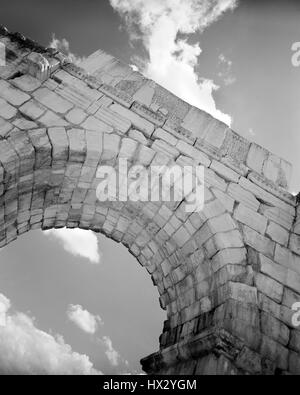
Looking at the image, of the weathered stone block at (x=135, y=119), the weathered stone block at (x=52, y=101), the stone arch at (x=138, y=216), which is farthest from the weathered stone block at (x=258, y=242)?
the weathered stone block at (x=52, y=101)

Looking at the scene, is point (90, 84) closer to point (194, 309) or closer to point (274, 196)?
point (274, 196)

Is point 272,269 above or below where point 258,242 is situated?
below

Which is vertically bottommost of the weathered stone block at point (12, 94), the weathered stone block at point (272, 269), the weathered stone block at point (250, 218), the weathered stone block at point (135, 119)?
the weathered stone block at point (272, 269)

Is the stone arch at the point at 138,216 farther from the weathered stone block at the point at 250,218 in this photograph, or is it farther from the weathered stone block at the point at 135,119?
the weathered stone block at the point at 135,119

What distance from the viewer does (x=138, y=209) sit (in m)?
4.03

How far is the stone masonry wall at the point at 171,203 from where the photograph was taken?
3028mm

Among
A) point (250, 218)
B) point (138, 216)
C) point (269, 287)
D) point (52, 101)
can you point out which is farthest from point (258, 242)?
point (52, 101)

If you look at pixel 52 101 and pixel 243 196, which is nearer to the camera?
pixel 52 101

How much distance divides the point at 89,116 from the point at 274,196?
2490 mm

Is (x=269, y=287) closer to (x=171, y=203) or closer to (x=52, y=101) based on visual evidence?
(x=171, y=203)

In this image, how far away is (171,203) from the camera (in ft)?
12.3

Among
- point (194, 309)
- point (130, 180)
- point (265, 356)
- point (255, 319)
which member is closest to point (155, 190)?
point (130, 180)

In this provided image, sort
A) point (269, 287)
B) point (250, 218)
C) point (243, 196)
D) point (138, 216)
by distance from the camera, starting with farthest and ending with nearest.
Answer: point (138, 216) < point (243, 196) < point (250, 218) < point (269, 287)

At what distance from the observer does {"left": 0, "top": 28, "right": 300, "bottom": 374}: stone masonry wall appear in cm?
303
